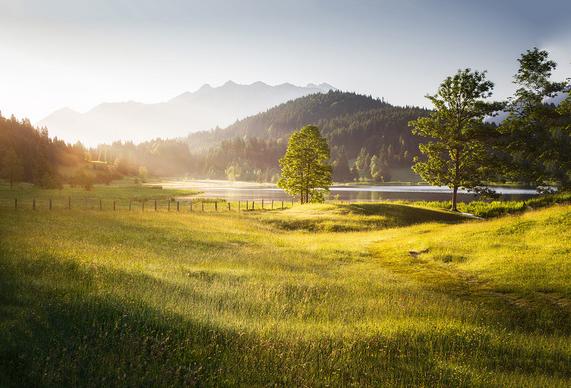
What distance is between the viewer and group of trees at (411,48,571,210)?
5384cm

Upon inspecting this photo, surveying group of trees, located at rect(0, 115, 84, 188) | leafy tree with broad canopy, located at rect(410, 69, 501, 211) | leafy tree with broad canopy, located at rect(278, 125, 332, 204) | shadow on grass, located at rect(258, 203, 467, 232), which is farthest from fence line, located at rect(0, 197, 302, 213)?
group of trees, located at rect(0, 115, 84, 188)

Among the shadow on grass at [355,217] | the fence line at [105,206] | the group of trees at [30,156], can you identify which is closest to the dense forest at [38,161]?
the group of trees at [30,156]

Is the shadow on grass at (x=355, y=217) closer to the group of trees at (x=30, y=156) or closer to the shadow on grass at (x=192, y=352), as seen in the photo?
the shadow on grass at (x=192, y=352)

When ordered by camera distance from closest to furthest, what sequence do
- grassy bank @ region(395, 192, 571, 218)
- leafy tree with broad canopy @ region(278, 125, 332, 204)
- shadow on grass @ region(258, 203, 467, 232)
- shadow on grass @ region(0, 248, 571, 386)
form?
shadow on grass @ region(0, 248, 571, 386)
shadow on grass @ region(258, 203, 467, 232)
grassy bank @ region(395, 192, 571, 218)
leafy tree with broad canopy @ region(278, 125, 332, 204)

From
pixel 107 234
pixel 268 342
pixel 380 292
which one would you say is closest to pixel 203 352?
pixel 268 342

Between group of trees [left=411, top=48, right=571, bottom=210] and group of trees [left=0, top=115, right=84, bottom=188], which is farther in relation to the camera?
group of trees [left=0, top=115, right=84, bottom=188]

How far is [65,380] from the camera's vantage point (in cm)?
689

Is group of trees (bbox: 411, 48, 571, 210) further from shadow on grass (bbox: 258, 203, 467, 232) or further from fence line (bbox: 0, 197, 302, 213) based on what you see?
fence line (bbox: 0, 197, 302, 213)

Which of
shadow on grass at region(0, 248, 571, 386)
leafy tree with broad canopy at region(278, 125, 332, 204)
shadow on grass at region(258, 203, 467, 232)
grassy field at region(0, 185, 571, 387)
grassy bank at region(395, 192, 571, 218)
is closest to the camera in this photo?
shadow on grass at region(0, 248, 571, 386)

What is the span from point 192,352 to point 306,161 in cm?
6843

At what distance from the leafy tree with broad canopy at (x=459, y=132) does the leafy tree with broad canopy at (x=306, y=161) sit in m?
19.7

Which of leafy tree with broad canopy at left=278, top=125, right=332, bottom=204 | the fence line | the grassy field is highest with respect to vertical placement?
leafy tree with broad canopy at left=278, top=125, right=332, bottom=204

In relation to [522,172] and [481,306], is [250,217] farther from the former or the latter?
[481,306]

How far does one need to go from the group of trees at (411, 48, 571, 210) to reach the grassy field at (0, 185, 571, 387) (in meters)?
31.1
